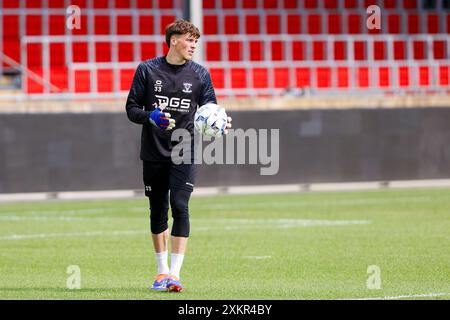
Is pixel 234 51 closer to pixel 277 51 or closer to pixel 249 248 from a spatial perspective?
pixel 277 51

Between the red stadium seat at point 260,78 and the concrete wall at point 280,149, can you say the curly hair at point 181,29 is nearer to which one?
the concrete wall at point 280,149

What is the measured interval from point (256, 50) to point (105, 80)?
5.36 metres

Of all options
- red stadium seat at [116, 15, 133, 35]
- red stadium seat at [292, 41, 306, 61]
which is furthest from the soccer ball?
red stadium seat at [292, 41, 306, 61]

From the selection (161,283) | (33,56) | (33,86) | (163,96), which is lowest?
(161,283)

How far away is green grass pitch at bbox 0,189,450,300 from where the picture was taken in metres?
10.8

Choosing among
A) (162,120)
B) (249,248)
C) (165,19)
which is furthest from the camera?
(165,19)

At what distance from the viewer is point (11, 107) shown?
2317 cm

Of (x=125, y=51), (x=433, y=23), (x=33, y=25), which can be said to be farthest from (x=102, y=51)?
(x=433, y=23)

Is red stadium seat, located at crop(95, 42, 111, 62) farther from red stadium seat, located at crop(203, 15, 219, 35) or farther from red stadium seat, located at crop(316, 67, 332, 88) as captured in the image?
red stadium seat, located at crop(316, 67, 332, 88)

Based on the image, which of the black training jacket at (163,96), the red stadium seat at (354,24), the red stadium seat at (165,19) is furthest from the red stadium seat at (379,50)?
the black training jacket at (163,96)

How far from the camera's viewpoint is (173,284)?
34.2 ft
